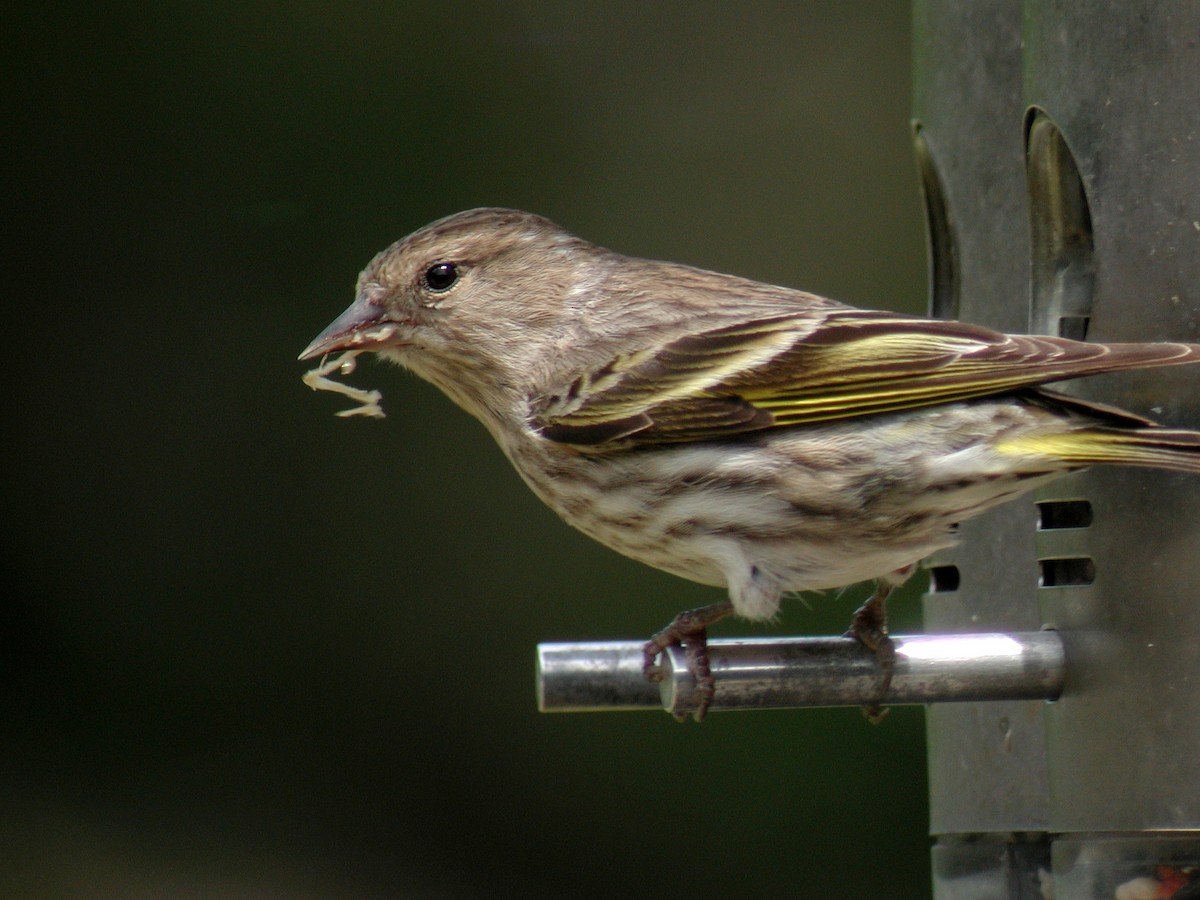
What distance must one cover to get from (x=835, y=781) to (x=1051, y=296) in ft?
8.52

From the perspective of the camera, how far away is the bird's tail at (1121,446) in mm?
2902

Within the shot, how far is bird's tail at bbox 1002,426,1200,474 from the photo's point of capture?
114 inches

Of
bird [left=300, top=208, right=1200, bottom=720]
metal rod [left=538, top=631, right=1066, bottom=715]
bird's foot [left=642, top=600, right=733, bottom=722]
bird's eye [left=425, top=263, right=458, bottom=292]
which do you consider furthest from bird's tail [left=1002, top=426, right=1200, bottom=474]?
bird's eye [left=425, top=263, right=458, bottom=292]

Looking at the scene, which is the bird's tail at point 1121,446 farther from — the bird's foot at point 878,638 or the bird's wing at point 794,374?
the bird's foot at point 878,638

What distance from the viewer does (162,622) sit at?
19.9 feet

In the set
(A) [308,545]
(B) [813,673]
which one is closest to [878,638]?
(B) [813,673]

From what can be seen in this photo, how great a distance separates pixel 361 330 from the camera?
396 cm

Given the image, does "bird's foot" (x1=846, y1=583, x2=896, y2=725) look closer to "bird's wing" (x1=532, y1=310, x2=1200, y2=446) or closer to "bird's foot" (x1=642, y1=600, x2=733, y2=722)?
"bird's foot" (x1=642, y1=600, x2=733, y2=722)

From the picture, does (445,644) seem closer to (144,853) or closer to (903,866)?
(144,853)

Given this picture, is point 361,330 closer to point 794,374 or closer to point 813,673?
point 794,374

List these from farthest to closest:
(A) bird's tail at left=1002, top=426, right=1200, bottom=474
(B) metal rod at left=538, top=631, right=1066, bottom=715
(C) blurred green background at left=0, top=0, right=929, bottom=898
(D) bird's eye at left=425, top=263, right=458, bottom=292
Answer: (C) blurred green background at left=0, top=0, right=929, bottom=898, (D) bird's eye at left=425, top=263, right=458, bottom=292, (B) metal rod at left=538, top=631, right=1066, bottom=715, (A) bird's tail at left=1002, top=426, right=1200, bottom=474

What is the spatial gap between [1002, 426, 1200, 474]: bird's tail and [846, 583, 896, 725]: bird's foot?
1.30ft

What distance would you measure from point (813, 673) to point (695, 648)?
0.23 meters

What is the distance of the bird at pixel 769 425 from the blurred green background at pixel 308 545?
2.02 metres
